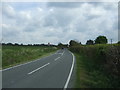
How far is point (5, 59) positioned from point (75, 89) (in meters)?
18.7

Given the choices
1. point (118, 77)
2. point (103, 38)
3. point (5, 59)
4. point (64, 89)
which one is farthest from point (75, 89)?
point (103, 38)

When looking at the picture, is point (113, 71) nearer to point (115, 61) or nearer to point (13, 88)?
point (115, 61)

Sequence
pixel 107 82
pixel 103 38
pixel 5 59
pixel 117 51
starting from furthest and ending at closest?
pixel 103 38 < pixel 5 59 < pixel 117 51 < pixel 107 82

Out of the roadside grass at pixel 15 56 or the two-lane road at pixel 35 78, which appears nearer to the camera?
the two-lane road at pixel 35 78

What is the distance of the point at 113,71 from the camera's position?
14.4 metres

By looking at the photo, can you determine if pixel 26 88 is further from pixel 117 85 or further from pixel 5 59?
pixel 5 59

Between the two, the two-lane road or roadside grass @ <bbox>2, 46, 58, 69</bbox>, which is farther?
roadside grass @ <bbox>2, 46, 58, 69</bbox>

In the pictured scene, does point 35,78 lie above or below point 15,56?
below

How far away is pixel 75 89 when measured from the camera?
10.7m

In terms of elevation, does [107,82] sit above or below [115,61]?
below

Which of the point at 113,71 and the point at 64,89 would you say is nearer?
the point at 64,89

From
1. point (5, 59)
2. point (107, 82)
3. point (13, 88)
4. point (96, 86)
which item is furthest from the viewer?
point (5, 59)

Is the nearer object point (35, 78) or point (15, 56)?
point (35, 78)

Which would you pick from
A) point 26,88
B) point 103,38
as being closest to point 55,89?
point 26,88
